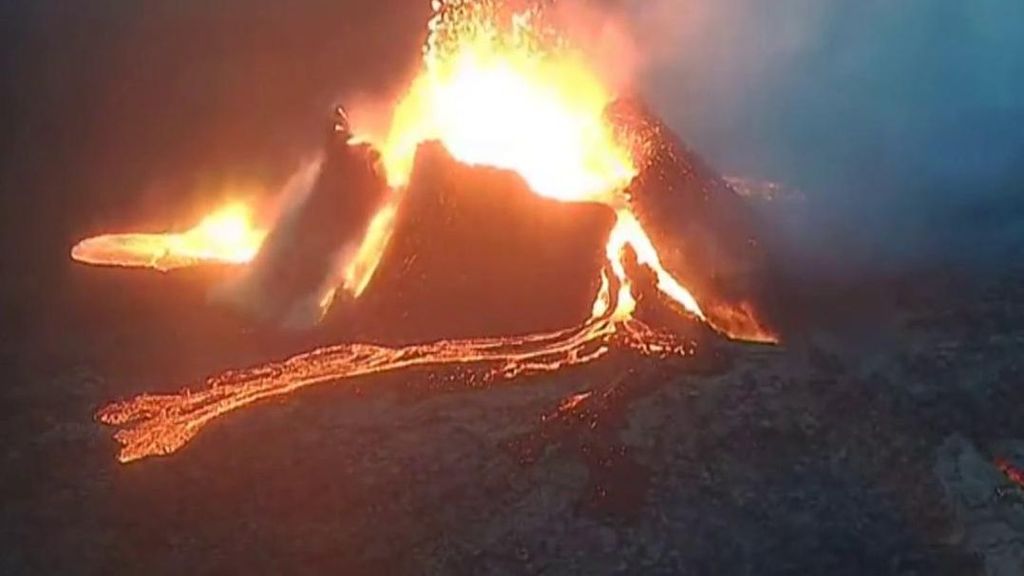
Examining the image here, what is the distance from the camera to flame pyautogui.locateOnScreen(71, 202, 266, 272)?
Result: 25609 millimetres

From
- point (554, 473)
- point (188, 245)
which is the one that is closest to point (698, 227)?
point (554, 473)

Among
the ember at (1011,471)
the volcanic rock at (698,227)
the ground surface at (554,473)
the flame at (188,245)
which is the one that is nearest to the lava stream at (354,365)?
the ground surface at (554,473)

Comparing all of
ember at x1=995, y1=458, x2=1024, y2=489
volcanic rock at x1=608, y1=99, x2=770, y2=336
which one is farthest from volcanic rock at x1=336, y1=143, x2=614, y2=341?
ember at x1=995, y1=458, x2=1024, y2=489

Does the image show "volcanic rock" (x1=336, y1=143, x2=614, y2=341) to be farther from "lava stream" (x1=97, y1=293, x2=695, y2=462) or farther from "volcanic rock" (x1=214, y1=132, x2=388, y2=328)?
"volcanic rock" (x1=214, y1=132, x2=388, y2=328)

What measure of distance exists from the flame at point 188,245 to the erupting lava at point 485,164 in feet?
0.14

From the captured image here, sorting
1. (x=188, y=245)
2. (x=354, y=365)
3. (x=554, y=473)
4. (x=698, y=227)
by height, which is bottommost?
(x=554, y=473)

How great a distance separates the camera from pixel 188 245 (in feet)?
87.7

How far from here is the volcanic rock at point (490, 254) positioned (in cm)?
2222

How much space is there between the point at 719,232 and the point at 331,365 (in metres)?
7.02

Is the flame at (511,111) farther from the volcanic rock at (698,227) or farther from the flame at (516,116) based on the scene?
the volcanic rock at (698,227)

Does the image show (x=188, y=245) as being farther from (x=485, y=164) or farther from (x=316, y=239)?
(x=485, y=164)

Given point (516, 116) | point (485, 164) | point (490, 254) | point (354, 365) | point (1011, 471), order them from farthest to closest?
point (516, 116) → point (485, 164) → point (490, 254) → point (354, 365) → point (1011, 471)

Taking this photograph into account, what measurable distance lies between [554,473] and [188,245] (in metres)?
12.0

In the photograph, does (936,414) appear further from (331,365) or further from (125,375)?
(125,375)
